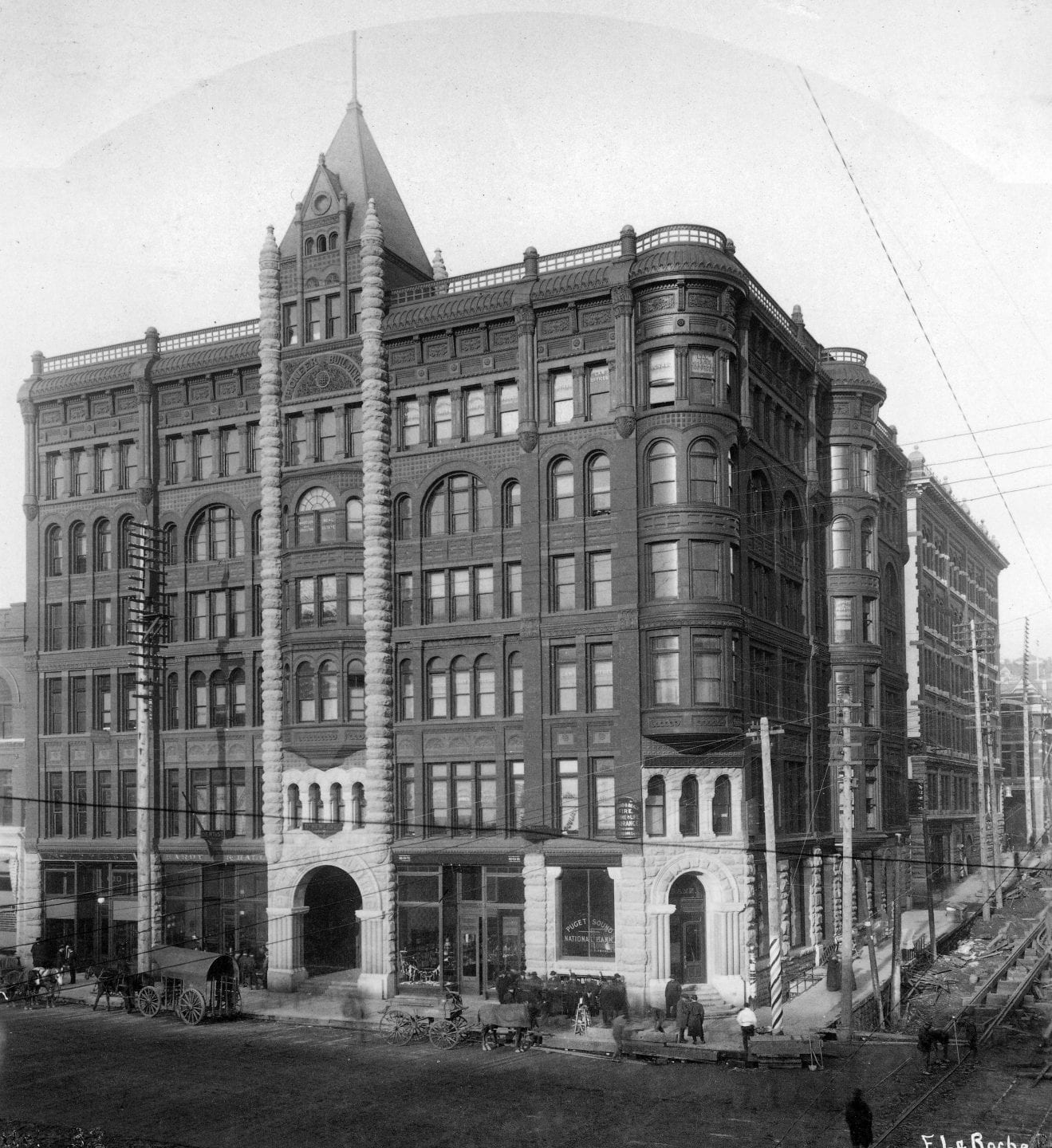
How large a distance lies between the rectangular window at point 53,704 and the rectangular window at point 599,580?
888 inches

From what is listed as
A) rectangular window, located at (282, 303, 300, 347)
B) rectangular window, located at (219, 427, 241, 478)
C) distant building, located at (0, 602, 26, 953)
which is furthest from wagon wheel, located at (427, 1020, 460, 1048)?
rectangular window, located at (282, 303, 300, 347)

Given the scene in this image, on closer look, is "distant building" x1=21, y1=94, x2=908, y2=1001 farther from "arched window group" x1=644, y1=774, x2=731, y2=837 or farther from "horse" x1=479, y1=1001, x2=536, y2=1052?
"horse" x1=479, y1=1001, x2=536, y2=1052

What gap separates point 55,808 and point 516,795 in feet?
64.8

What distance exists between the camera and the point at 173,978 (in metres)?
39.8

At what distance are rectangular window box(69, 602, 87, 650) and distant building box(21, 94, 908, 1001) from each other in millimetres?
127

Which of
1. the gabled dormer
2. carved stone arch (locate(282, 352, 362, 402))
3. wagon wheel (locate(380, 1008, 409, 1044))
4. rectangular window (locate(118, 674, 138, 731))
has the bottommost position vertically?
wagon wheel (locate(380, 1008, 409, 1044))

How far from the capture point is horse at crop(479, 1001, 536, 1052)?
33.4 metres

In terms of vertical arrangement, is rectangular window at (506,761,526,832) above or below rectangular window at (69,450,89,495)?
below

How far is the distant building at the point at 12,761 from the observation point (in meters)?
50.5

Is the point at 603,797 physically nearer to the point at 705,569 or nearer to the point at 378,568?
the point at 705,569

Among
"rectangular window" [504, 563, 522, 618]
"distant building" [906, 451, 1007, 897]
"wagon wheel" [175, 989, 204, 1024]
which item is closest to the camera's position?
"wagon wheel" [175, 989, 204, 1024]

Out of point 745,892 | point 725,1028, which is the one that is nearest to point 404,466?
point 745,892

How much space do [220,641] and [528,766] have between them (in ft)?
43.1

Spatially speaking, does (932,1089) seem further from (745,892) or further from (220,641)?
(220,641)
